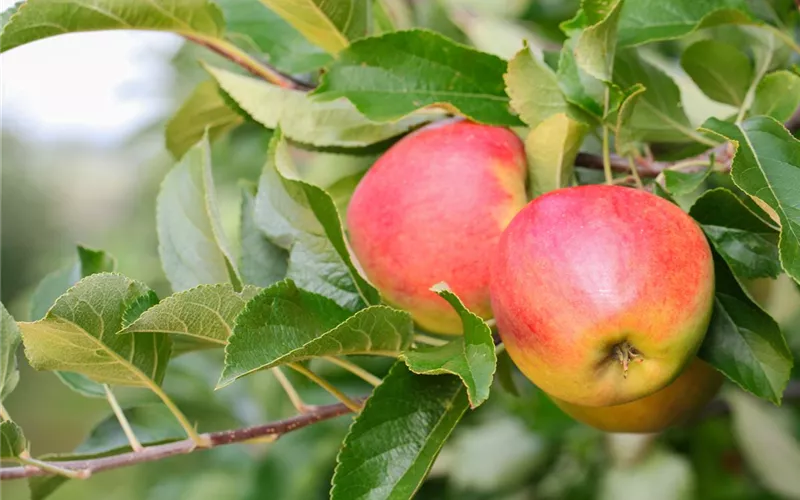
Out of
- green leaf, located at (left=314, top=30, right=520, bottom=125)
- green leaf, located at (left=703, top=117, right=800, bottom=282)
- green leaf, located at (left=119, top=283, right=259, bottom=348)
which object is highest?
green leaf, located at (left=314, top=30, right=520, bottom=125)

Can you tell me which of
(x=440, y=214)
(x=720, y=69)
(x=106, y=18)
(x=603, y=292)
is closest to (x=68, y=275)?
(x=106, y=18)

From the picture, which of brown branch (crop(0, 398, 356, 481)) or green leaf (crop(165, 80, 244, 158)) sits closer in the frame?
brown branch (crop(0, 398, 356, 481))

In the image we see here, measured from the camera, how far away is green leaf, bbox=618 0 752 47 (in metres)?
0.65

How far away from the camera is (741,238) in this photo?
1.87ft

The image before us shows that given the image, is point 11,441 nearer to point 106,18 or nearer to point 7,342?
point 7,342

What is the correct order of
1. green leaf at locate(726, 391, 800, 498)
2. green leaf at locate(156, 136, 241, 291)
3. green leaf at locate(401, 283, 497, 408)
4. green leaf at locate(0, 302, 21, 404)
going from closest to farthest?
green leaf at locate(401, 283, 497, 408) < green leaf at locate(0, 302, 21, 404) < green leaf at locate(156, 136, 241, 291) < green leaf at locate(726, 391, 800, 498)

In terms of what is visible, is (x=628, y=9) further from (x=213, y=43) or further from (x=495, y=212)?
(x=213, y=43)

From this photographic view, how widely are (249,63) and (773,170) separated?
46 cm

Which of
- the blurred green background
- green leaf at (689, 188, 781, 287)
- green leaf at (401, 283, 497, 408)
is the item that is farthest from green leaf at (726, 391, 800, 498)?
green leaf at (401, 283, 497, 408)

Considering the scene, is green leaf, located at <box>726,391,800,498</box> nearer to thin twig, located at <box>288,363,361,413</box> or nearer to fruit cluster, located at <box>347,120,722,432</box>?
fruit cluster, located at <box>347,120,722,432</box>

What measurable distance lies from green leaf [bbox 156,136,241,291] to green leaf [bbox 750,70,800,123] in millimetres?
450

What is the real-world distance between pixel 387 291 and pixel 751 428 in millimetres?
700

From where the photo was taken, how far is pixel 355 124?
0.70 m

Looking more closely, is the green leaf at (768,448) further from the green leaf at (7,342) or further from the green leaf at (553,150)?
the green leaf at (7,342)
